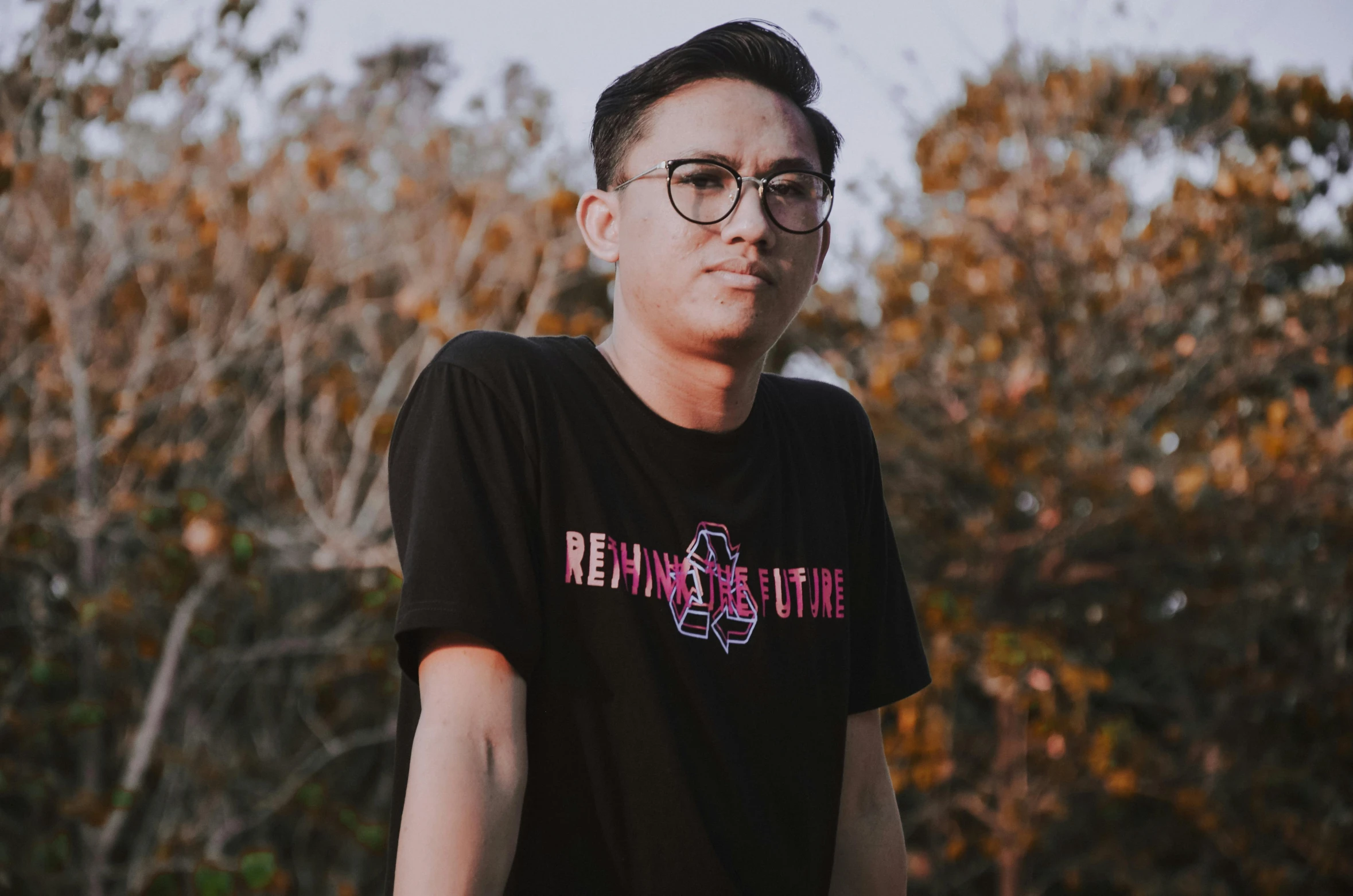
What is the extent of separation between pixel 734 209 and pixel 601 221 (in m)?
0.21

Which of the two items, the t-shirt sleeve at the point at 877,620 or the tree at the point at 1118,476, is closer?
the t-shirt sleeve at the point at 877,620

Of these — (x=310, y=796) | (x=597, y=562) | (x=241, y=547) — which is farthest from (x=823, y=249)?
(x=310, y=796)

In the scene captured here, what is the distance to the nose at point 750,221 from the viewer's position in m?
1.32

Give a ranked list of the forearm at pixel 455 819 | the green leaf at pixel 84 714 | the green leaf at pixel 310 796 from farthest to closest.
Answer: the green leaf at pixel 310 796 < the green leaf at pixel 84 714 < the forearm at pixel 455 819

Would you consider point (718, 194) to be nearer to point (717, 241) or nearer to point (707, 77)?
point (717, 241)

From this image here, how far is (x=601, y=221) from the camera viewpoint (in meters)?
1.47

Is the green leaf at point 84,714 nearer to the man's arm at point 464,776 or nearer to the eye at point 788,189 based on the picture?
the man's arm at point 464,776

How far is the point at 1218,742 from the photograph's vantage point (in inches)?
196

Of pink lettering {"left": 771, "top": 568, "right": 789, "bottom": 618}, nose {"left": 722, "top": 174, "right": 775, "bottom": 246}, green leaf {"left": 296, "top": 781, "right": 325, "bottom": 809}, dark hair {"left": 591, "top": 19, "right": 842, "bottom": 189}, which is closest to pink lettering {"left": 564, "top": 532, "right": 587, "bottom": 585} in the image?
pink lettering {"left": 771, "top": 568, "right": 789, "bottom": 618}

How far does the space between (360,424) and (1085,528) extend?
278cm

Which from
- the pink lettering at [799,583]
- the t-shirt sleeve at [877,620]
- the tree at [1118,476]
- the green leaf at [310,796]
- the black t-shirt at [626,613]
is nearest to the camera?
the black t-shirt at [626,613]

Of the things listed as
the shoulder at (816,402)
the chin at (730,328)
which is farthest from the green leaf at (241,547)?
the chin at (730,328)

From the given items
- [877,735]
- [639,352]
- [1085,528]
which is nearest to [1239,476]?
[1085,528]

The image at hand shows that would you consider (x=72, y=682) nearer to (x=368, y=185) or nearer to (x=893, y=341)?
(x=368, y=185)
